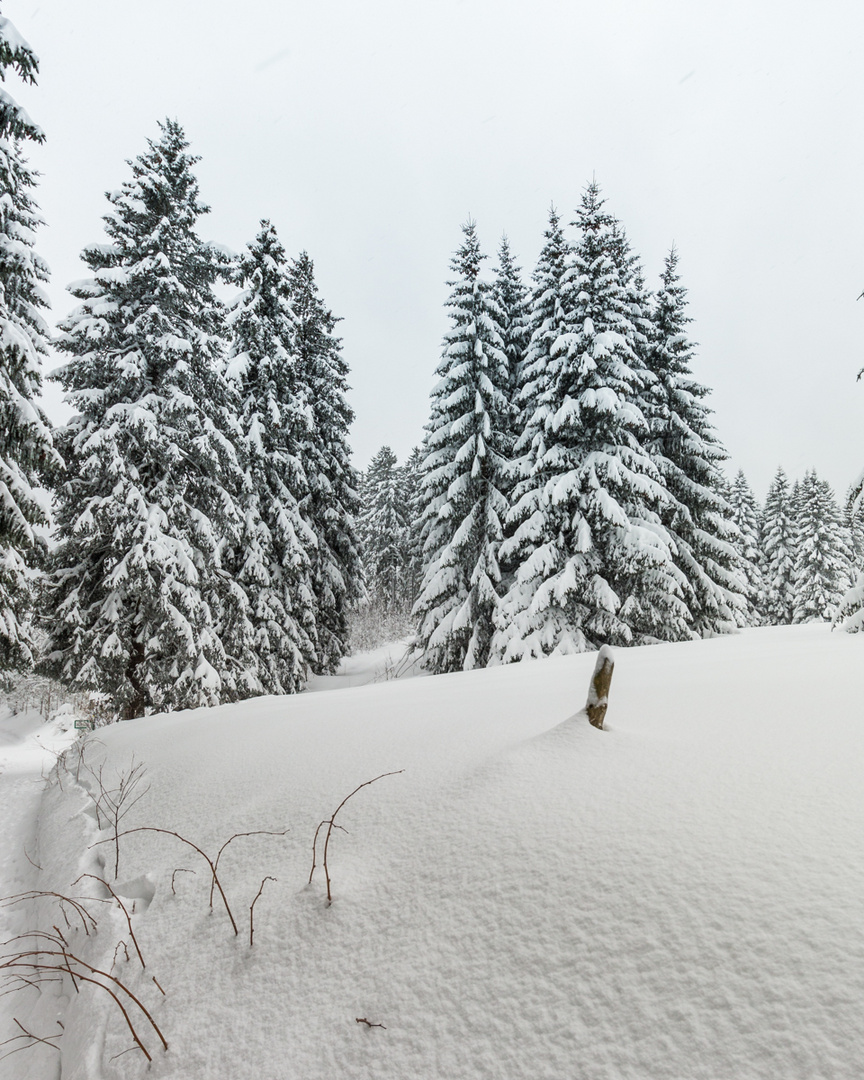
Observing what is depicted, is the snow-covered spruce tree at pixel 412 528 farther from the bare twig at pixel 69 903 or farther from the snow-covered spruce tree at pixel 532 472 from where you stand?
the bare twig at pixel 69 903

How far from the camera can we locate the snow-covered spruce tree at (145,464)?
402 inches

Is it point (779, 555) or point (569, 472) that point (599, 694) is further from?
point (779, 555)

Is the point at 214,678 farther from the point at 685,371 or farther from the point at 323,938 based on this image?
the point at 685,371

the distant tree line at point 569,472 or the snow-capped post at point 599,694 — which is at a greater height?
the distant tree line at point 569,472

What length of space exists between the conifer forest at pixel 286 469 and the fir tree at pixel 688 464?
0.08 metres

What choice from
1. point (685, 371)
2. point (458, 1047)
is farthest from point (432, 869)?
point (685, 371)

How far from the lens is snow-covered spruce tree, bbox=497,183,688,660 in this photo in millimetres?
12211

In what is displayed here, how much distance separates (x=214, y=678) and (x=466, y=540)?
22.9 feet

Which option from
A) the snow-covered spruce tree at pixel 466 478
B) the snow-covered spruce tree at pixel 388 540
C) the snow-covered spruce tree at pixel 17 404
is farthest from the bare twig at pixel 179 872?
the snow-covered spruce tree at pixel 388 540

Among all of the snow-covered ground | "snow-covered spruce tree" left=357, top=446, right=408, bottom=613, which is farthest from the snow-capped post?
"snow-covered spruce tree" left=357, top=446, right=408, bottom=613

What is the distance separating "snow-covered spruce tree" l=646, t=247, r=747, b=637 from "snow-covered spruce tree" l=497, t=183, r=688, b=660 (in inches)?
89.1

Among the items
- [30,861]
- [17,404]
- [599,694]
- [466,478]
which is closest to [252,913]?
[599,694]

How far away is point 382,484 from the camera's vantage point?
41.1 m

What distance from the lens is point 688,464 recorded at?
16.1 metres
